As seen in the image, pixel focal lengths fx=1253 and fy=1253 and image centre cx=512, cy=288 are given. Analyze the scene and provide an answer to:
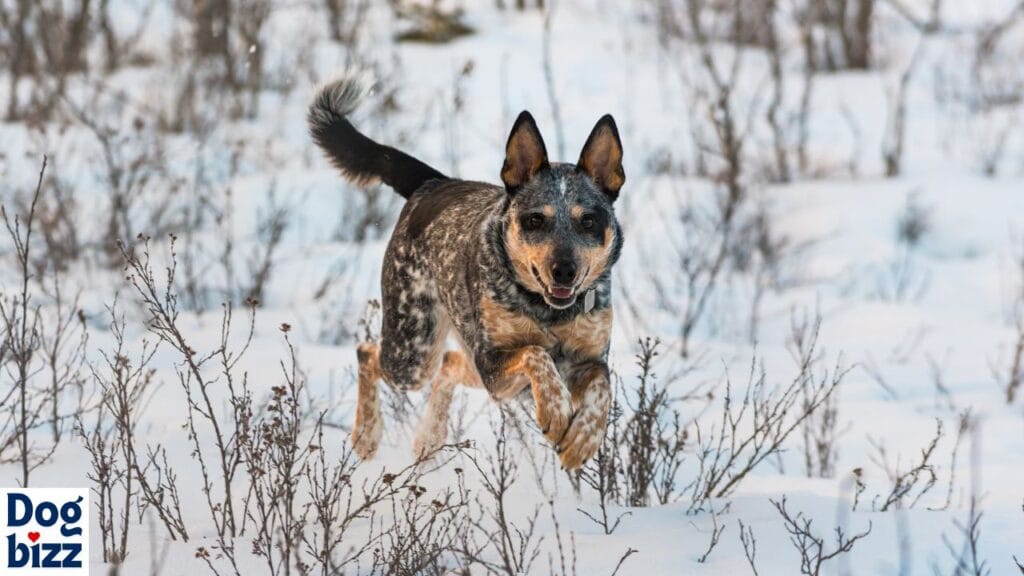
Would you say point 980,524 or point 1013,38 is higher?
point 1013,38

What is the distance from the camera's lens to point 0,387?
6.28 metres

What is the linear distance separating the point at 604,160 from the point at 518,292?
1.93 feet

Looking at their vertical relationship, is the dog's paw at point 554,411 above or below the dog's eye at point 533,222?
below

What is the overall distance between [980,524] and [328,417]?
126 inches

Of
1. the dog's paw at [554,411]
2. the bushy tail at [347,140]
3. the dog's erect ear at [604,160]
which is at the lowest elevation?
the dog's paw at [554,411]

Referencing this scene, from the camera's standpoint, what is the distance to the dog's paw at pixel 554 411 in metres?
4.04

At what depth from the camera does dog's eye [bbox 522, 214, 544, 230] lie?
4340 mm

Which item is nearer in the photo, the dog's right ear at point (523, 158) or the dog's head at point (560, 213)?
the dog's head at point (560, 213)

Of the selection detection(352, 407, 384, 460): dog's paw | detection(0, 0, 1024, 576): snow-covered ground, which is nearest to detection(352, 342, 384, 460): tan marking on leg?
detection(352, 407, 384, 460): dog's paw

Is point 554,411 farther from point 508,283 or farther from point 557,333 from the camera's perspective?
point 508,283

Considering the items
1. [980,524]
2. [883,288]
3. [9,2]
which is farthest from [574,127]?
[980,524]

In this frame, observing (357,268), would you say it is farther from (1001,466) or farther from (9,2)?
(9,2)

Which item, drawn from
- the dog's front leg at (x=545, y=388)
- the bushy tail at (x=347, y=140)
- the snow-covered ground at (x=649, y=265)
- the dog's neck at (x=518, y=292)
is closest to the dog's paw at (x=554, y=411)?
the dog's front leg at (x=545, y=388)

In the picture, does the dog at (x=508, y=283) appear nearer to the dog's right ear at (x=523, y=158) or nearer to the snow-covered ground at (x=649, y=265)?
the dog's right ear at (x=523, y=158)
